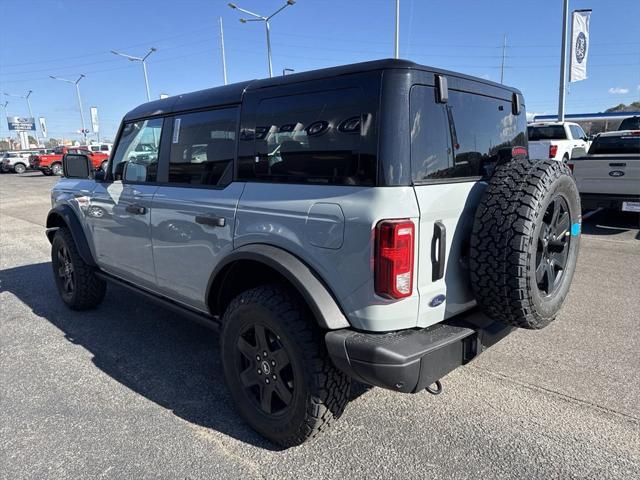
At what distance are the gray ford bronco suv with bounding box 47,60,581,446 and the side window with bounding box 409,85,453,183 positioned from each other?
0.04 ft

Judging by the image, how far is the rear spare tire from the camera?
2.19m

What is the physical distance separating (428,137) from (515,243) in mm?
665

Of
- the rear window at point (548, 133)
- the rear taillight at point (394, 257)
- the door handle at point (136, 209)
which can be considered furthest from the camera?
the rear window at point (548, 133)

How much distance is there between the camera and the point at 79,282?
4570 mm

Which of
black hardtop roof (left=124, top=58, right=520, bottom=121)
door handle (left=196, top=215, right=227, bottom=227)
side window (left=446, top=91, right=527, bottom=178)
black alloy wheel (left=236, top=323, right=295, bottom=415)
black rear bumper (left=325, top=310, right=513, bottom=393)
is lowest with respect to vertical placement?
black alloy wheel (left=236, top=323, right=295, bottom=415)

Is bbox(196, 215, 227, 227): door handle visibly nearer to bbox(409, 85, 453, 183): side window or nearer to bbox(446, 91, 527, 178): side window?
bbox(409, 85, 453, 183): side window

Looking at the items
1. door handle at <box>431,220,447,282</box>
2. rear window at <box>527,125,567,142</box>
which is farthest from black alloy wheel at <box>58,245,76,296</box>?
rear window at <box>527,125,567,142</box>

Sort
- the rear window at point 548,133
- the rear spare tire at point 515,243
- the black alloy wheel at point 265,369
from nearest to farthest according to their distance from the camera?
the rear spare tire at point 515,243, the black alloy wheel at point 265,369, the rear window at point 548,133

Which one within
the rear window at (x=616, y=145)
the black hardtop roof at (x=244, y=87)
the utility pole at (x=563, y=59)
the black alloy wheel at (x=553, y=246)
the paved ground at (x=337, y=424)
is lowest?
the paved ground at (x=337, y=424)

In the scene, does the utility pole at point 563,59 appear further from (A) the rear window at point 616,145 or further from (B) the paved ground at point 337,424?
(B) the paved ground at point 337,424

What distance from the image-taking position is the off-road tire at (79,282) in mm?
4555

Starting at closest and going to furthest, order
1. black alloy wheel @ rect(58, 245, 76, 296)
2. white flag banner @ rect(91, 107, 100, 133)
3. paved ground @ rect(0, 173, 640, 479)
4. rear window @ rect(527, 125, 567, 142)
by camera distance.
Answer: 1. paved ground @ rect(0, 173, 640, 479)
2. black alloy wheel @ rect(58, 245, 76, 296)
3. rear window @ rect(527, 125, 567, 142)
4. white flag banner @ rect(91, 107, 100, 133)

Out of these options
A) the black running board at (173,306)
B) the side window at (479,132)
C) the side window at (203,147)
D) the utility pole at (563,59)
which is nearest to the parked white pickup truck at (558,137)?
the utility pole at (563,59)

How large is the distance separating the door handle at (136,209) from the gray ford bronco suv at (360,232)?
18.6 inches
